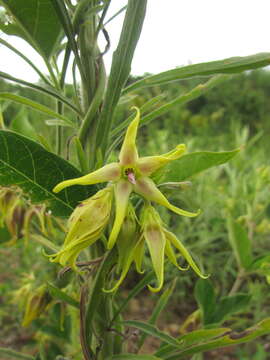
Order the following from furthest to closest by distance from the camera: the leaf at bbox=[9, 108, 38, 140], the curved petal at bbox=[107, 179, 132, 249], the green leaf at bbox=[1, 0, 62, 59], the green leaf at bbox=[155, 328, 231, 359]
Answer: the leaf at bbox=[9, 108, 38, 140] → the green leaf at bbox=[155, 328, 231, 359] → the green leaf at bbox=[1, 0, 62, 59] → the curved petal at bbox=[107, 179, 132, 249]

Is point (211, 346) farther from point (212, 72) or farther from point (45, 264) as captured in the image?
point (45, 264)

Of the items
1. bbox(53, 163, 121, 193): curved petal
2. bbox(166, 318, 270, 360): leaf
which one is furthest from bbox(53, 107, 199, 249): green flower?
bbox(166, 318, 270, 360): leaf

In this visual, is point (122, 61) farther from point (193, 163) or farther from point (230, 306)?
point (230, 306)

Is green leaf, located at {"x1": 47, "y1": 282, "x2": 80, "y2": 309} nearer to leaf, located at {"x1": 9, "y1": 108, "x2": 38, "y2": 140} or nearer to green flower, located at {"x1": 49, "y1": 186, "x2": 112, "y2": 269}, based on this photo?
green flower, located at {"x1": 49, "y1": 186, "x2": 112, "y2": 269}

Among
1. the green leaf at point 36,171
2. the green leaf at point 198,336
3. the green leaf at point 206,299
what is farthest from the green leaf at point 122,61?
the green leaf at point 206,299

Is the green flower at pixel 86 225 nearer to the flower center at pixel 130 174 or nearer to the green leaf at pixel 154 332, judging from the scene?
the flower center at pixel 130 174

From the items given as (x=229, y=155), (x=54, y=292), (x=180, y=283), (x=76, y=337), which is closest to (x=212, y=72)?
(x=229, y=155)
